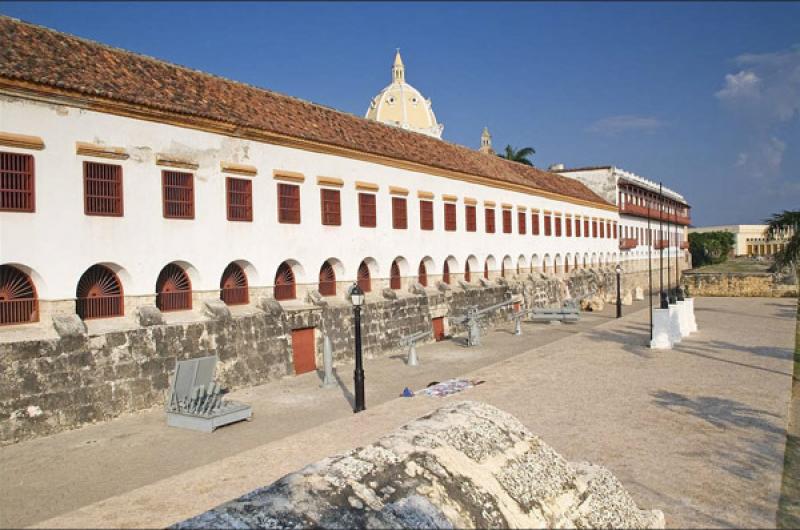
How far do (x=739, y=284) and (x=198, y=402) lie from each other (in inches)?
1258

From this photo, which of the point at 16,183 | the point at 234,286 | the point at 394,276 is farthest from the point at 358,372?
the point at 394,276

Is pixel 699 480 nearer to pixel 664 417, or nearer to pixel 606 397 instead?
→ pixel 664 417

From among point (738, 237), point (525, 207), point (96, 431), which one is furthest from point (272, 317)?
point (738, 237)

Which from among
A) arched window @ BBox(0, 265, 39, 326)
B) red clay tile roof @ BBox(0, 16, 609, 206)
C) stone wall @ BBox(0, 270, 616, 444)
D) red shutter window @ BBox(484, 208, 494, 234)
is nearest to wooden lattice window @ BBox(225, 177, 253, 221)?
red clay tile roof @ BBox(0, 16, 609, 206)

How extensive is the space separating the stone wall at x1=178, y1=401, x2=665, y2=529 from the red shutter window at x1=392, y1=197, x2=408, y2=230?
1520cm

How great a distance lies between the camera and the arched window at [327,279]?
709 inches

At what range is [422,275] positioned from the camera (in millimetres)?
22547

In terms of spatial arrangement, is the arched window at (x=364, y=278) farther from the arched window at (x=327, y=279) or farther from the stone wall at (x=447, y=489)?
the stone wall at (x=447, y=489)

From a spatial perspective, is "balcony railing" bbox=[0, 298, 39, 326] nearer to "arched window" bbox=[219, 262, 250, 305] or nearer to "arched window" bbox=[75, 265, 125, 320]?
"arched window" bbox=[75, 265, 125, 320]

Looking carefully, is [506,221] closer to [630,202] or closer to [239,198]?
[239,198]

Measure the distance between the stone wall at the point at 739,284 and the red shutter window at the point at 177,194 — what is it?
30.0 meters

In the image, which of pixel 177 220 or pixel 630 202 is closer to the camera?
pixel 177 220

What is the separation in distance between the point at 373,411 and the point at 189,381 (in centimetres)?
343

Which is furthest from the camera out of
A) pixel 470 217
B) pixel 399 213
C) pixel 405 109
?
pixel 405 109
